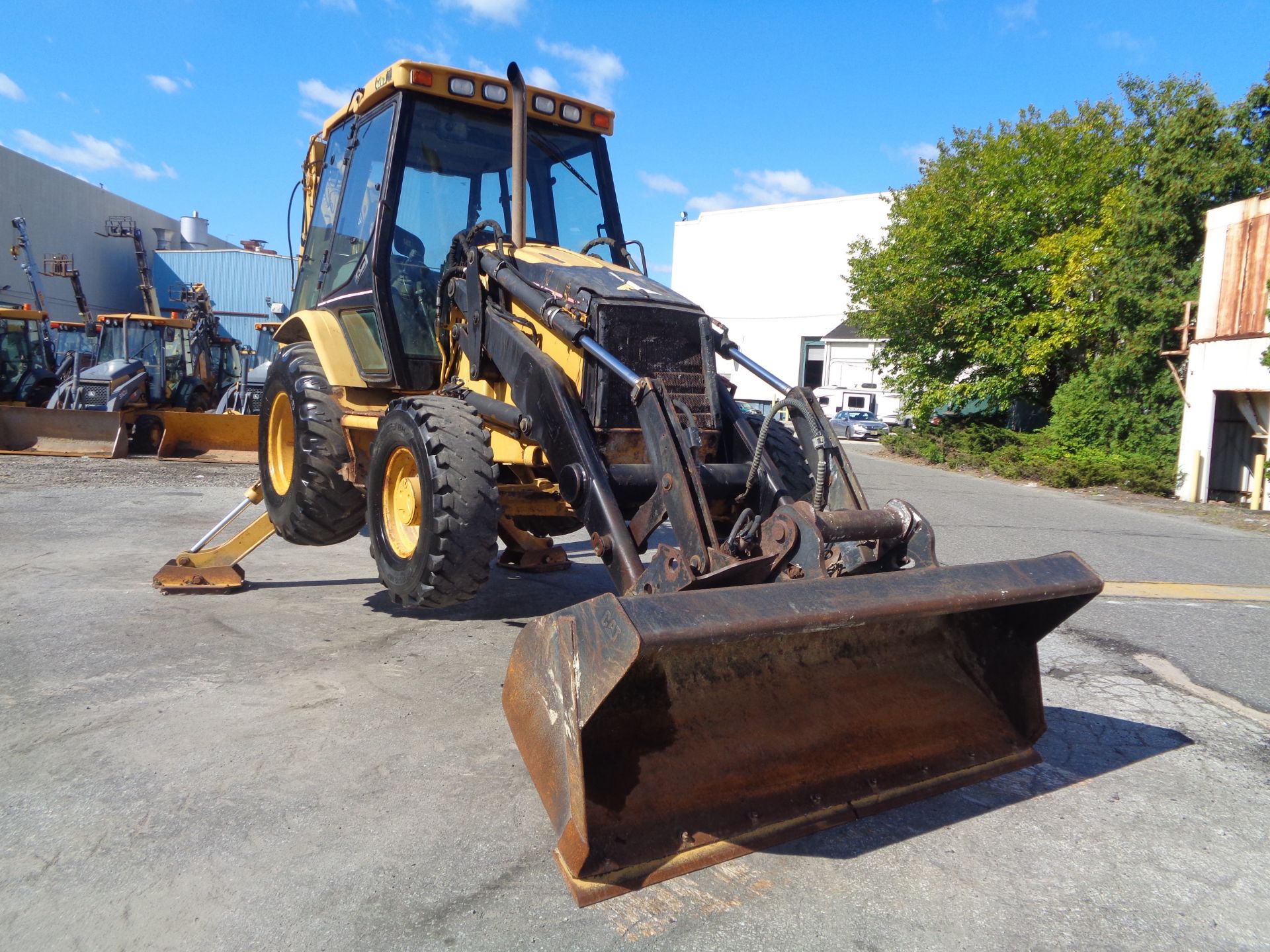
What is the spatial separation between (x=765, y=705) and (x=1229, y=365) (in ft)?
49.7

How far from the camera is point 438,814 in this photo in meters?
3.15

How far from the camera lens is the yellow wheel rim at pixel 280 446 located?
20.3 ft


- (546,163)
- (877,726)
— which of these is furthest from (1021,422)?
(877,726)

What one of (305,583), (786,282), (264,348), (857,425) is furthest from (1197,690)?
(786,282)

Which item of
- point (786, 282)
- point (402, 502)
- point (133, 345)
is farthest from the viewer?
point (786, 282)

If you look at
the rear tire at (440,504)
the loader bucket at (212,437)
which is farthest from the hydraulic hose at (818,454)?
the loader bucket at (212,437)

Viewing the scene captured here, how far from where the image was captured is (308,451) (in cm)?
537

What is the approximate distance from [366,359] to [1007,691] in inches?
154

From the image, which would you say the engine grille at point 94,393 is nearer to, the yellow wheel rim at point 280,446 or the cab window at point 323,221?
the cab window at point 323,221

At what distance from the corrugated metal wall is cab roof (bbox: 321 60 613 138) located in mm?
40134

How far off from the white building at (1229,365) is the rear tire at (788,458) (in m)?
13.0

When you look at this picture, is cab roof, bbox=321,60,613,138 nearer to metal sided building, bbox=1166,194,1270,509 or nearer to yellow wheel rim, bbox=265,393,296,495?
yellow wheel rim, bbox=265,393,296,495

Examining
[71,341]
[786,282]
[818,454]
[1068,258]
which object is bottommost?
[818,454]

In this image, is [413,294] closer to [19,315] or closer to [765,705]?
[765,705]
